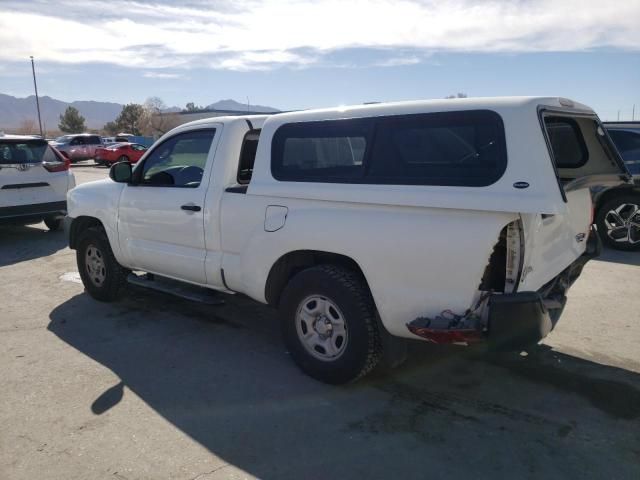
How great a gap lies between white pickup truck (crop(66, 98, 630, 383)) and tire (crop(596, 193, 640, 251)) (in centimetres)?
405

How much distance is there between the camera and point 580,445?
323 centimetres

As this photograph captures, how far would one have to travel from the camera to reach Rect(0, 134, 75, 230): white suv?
9031 mm

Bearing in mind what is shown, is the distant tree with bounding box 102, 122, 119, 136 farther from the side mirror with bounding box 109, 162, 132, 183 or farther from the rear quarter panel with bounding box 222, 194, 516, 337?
the rear quarter panel with bounding box 222, 194, 516, 337

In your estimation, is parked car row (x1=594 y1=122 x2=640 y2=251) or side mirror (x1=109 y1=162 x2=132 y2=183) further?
parked car row (x1=594 y1=122 x2=640 y2=251)

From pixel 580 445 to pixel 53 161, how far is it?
30.6 ft

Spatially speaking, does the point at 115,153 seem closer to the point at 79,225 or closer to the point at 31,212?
the point at 31,212

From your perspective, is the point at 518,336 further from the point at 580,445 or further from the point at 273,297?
the point at 273,297

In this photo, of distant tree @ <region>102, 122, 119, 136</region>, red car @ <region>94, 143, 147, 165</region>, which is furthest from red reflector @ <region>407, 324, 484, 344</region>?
distant tree @ <region>102, 122, 119, 136</region>

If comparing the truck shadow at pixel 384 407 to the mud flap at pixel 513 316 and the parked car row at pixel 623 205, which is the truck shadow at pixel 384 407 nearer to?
the mud flap at pixel 513 316

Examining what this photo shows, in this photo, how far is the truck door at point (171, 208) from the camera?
4.78 metres

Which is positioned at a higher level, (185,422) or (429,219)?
(429,219)

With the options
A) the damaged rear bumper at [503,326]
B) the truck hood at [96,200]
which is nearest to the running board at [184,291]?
the truck hood at [96,200]

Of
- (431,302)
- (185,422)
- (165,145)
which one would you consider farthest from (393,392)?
(165,145)

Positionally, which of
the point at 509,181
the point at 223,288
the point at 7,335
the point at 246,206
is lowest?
the point at 7,335
